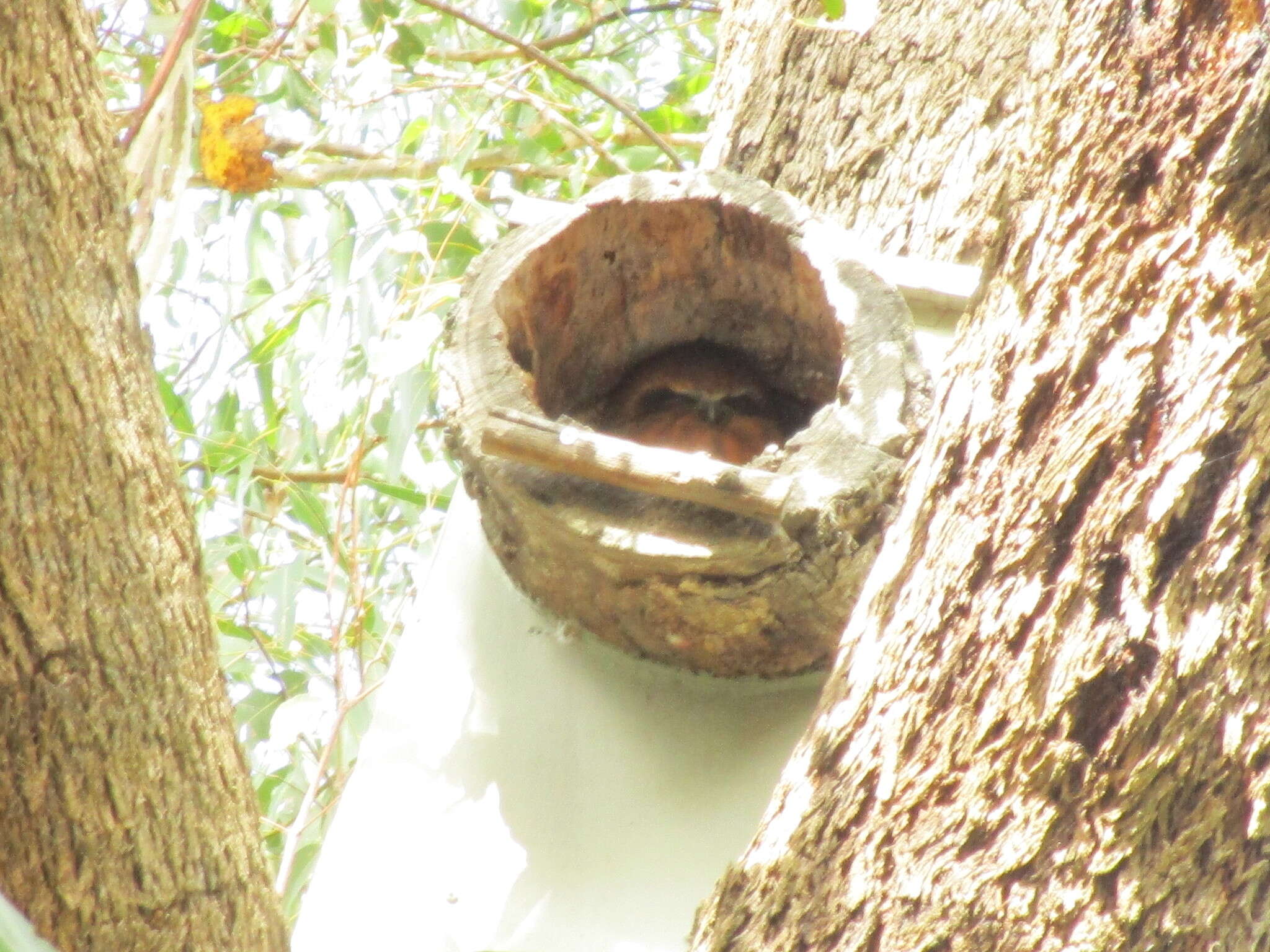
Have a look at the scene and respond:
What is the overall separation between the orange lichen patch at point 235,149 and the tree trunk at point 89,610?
126 cm

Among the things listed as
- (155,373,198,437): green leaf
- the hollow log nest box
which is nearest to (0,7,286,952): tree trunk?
the hollow log nest box

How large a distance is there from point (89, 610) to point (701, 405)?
69 cm

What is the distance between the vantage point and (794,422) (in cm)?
144

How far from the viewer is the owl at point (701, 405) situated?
4.62 ft

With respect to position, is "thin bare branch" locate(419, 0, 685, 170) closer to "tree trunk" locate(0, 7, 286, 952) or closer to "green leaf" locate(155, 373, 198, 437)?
"green leaf" locate(155, 373, 198, 437)

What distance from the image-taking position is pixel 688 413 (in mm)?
1423

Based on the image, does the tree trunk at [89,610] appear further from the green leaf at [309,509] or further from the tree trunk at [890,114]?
the green leaf at [309,509]

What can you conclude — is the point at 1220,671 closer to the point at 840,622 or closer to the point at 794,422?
the point at 840,622

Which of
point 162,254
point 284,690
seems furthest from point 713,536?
point 284,690

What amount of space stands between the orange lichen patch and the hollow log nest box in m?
0.96

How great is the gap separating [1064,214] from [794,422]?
0.63 m

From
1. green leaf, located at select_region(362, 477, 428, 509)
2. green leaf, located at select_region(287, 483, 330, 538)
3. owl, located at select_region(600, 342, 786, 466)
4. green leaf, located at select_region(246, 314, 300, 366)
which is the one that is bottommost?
green leaf, located at select_region(287, 483, 330, 538)

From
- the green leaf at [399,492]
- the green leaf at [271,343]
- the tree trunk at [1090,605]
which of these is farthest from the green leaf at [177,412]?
the tree trunk at [1090,605]

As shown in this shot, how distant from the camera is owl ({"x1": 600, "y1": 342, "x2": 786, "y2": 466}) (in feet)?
4.62
